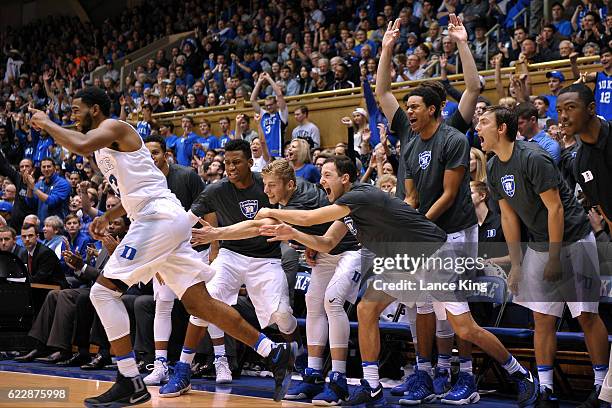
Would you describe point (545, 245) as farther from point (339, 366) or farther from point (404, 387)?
point (339, 366)

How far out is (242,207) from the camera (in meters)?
7.21

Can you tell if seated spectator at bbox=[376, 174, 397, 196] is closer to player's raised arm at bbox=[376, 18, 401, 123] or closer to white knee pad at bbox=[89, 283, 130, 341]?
player's raised arm at bbox=[376, 18, 401, 123]

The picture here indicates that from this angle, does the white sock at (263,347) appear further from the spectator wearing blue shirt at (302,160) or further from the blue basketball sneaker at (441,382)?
the spectator wearing blue shirt at (302,160)

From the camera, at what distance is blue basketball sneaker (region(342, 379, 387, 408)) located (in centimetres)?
587

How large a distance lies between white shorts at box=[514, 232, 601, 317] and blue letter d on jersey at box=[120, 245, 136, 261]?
2.63m

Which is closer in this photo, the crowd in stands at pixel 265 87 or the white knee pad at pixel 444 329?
the white knee pad at pixel 444 329

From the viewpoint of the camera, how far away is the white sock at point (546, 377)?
17.7 feet

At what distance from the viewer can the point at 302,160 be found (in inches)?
378

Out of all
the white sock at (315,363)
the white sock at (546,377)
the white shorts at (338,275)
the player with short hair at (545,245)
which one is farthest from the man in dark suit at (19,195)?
the white sock at (546,377)

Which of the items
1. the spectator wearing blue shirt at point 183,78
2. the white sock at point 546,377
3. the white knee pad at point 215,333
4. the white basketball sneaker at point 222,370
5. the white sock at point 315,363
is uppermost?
the spectator wearing blue shirt at point 183,78

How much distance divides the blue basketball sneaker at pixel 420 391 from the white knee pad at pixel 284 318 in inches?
51.3

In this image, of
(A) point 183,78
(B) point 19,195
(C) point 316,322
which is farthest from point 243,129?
(C) point 316,322

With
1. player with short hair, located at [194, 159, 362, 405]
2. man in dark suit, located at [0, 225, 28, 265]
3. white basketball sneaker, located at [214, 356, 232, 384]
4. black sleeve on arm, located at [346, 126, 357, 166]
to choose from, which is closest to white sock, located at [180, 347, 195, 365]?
white basketball sneaker, located at [214, 356, 232, 384]

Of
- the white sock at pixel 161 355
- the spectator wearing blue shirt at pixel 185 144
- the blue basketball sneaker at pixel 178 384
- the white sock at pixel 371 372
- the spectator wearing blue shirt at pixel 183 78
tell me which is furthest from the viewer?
the spectator wearing blue shirt at pixel 183 78
